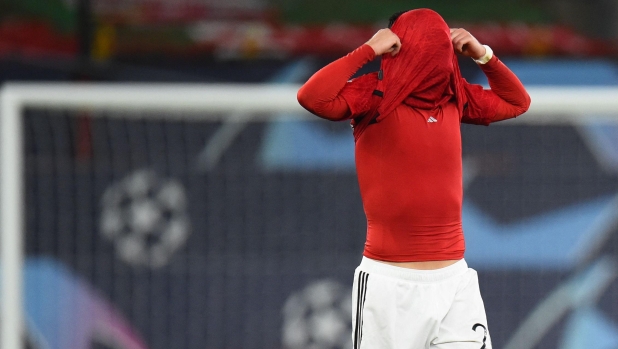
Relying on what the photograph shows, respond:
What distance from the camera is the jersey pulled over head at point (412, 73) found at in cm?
234

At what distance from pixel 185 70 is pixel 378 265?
2.83 m

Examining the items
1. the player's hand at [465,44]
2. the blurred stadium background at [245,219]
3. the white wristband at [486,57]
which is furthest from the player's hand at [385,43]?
the blurred stadium background at [245,219]

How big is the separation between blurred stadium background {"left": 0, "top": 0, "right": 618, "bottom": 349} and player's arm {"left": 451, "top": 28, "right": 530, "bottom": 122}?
60.5 inches

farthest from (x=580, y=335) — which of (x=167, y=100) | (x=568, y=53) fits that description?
(x=167, y=100)

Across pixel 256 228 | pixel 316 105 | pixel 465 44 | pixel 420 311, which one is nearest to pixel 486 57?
pixel 465 44

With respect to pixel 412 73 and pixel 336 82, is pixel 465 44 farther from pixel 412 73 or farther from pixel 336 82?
pixel 336 82

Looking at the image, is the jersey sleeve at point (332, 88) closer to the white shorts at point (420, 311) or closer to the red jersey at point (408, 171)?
the red jersey at point (408, 171)

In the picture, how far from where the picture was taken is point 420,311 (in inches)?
94.2

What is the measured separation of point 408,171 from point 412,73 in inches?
10.8

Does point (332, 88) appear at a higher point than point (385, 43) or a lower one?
lower

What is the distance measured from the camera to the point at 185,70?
500cm

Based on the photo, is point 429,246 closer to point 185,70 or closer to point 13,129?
point 13,129

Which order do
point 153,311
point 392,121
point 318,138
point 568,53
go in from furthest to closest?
1. point 568,53
2. point 318,138
3. point 153,311
4. point 392,121

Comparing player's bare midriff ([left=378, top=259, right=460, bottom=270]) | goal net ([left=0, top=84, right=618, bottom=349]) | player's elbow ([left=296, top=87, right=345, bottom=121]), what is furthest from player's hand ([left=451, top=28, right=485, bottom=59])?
goal net ([left=0, top=84, right=618, bottom=349])
